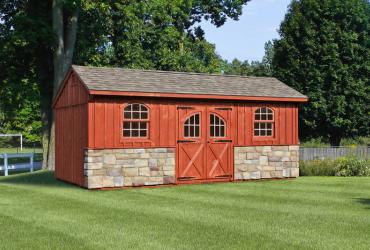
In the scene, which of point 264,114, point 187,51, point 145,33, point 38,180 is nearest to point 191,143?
point 264,114

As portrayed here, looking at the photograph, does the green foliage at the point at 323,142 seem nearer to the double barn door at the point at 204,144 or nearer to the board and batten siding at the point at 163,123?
the board and batten siding at the point at 163,123

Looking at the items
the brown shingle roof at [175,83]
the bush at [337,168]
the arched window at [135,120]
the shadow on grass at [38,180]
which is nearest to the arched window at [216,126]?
the brown shingle roof at [175,83]

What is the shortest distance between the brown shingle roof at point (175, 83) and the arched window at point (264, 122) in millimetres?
663

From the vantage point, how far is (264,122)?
19.9 m

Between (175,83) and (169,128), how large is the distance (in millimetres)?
1787

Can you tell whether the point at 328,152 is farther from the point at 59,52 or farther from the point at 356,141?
the point at 356,141

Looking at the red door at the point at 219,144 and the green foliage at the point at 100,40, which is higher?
the green foliage at the point at 100,40

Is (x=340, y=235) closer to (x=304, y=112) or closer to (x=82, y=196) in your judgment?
(x=82, y=196)

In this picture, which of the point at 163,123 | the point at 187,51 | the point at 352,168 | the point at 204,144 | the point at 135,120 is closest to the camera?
the point at 135,120

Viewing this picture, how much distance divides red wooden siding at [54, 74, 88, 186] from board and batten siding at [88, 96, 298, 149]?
45 centimetres

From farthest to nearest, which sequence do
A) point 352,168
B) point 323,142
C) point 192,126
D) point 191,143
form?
point 323,142
point 352,168
point 192,126
point 191,143

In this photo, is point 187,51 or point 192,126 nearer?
point 192,126

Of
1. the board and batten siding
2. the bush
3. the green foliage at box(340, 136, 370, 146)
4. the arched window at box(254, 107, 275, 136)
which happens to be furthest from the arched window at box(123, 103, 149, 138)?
the green foliage at box(340, 136, 370, 146)

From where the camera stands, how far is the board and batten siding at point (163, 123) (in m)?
16.8
